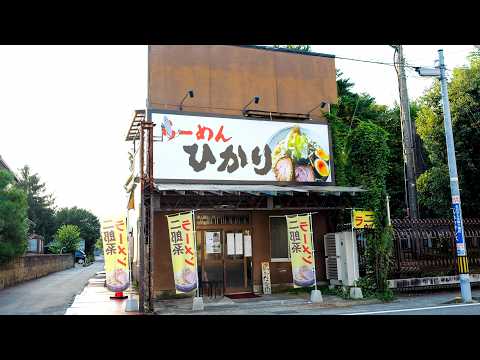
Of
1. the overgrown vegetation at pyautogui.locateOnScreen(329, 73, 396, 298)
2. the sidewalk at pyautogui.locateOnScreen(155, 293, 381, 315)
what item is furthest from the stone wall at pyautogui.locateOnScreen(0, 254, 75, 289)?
the overgrown vegetation at pyautogui.locateOnScreen(329, 73, 396, 298)

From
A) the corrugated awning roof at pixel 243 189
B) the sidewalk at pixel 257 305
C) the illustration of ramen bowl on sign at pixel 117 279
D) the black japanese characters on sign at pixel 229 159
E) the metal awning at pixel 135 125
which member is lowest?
the sidewalk at pixel 257 305

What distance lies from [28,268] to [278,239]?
1596 cm

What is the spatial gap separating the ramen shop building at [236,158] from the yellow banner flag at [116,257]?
1673mm

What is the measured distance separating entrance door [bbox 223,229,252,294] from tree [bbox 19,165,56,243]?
159 ft

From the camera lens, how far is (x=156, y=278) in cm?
1423

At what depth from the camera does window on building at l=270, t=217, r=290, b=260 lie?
15.8 m

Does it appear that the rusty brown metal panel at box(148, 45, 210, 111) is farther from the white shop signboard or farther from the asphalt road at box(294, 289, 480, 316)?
the asphalt road at box(294, 289, 480, 316)

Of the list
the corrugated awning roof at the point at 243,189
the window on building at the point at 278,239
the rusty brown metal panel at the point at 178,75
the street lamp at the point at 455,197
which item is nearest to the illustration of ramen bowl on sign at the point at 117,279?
the corrugated awning roof at the point at 243,189

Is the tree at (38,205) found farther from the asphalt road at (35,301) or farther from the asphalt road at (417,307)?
the asphalt road at (417,307)

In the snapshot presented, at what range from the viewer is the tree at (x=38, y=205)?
5966cm

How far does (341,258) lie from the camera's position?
15.0 meters

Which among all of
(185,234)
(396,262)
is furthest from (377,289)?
(185,234)
